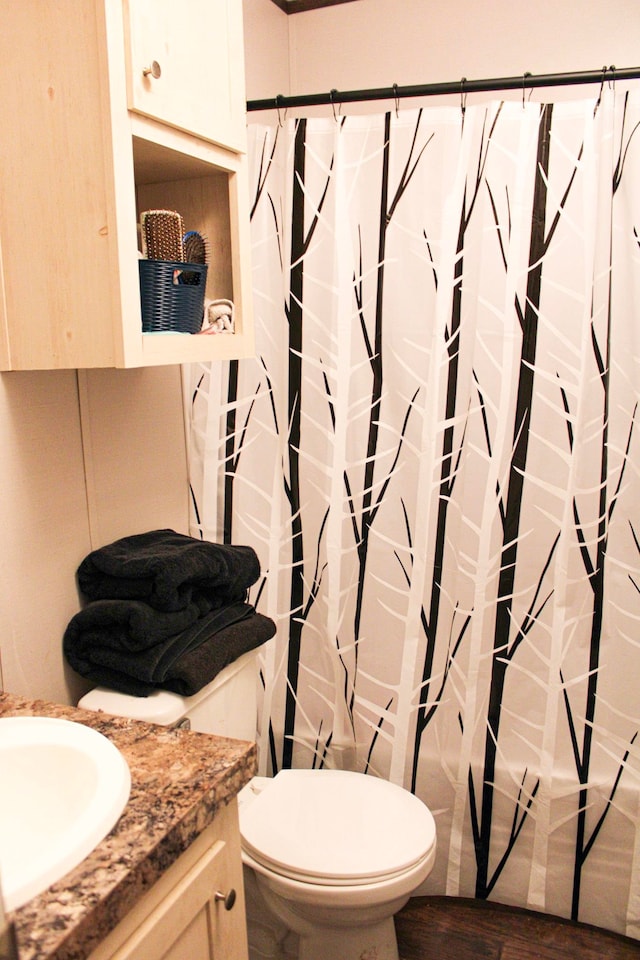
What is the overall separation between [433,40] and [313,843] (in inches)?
83.1

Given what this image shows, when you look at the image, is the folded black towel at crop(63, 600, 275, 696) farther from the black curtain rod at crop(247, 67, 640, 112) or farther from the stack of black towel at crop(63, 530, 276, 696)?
the black curtain rod at crop(247, 67, 640, 112)

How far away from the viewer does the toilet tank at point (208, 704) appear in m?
1.34

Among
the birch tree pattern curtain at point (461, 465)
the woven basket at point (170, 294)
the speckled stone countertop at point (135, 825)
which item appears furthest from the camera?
the birch tree pattern curtain at point (461, 465)

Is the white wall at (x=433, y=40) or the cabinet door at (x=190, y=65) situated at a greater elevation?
the white wall at (x=433, y=40)

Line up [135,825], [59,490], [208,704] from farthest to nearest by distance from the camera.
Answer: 1. [208,704]
2. [59,490]
3. [135,825]

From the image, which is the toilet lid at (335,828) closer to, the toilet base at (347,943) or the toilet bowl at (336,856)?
the toilet bowl at (336,856)

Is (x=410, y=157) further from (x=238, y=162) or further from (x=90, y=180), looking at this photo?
(x=90, y=180)

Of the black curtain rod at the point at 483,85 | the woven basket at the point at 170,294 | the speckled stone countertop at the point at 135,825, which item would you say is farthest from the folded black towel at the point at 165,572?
the black curtain rod at the point at 483,85

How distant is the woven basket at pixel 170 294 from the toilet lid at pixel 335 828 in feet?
3.34

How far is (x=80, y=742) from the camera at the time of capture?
101 centimetres

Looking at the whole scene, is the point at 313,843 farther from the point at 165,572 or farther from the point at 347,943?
the point at 165,572

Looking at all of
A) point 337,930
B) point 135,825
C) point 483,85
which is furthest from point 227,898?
point 483,85

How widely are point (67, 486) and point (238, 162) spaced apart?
2.23ft

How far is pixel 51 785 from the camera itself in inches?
39.8
